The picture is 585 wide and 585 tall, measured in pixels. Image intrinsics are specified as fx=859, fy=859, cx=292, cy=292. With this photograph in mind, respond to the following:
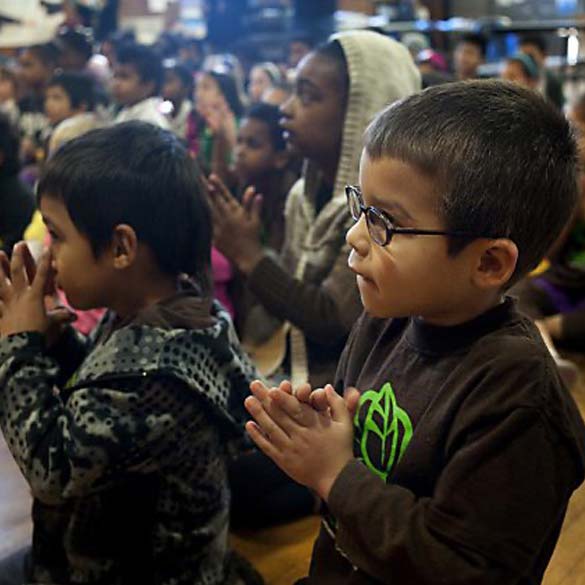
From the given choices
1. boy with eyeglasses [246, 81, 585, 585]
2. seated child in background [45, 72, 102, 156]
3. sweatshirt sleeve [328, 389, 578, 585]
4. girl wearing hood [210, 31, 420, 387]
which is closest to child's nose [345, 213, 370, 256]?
boy with eyeglasses [246, 81, 585, 585]

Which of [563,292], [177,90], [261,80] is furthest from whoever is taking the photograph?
[261,80]

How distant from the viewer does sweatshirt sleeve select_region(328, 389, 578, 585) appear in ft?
2.42

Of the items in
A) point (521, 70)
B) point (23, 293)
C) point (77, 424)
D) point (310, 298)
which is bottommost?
point (521, 70)

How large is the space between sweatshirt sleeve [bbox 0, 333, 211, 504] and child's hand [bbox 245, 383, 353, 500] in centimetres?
29

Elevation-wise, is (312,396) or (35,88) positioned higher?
(312,396)

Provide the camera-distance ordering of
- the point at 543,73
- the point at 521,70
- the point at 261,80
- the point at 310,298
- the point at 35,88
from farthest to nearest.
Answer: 1. the point at 543,73
2. the point at 35,88
3. the point at 261,80
4. the point at 521,70
5. the point at 310,298

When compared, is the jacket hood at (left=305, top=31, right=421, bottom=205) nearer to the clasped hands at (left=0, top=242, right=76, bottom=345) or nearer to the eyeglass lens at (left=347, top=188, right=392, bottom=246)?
the clasped hands at (left=0, top=242, right=76, bottom=345)

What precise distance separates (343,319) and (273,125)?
40.0 inches

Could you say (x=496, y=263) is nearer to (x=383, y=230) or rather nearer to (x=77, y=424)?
(x=383, y=230)

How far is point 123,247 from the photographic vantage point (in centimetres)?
119

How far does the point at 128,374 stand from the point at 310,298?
62 centimetres

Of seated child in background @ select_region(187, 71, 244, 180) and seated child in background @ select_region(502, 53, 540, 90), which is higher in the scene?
seated child in background @ select_region(187, 71, 244, 180)

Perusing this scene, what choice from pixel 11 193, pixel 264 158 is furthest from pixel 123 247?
pixel 11 193

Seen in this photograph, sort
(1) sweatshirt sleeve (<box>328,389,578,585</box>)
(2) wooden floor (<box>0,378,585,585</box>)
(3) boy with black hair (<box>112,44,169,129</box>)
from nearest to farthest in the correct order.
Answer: (1) sweatshirt sleeve (<box>328,389,578,585</box>), (2) wooden floor (<box>0,378,585,585</box>), (3) boy with black hair (<box>112,44,169,129</box>)
